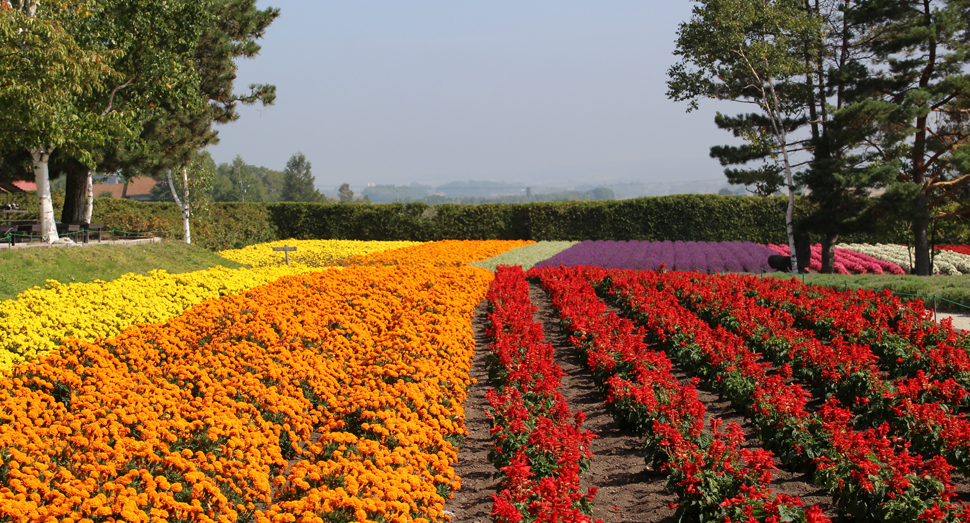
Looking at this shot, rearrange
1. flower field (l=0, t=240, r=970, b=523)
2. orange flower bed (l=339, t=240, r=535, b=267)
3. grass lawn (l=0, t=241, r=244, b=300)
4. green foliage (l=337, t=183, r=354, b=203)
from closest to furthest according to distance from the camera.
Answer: flower field (l=0, t=240, r=970, b=523) → grass lawn (l=0, t=241, r=244, b=300) → orange flower bed (l=339, t=240, r=535, b=267) → green foliage (l=337, t=183, r=354, b=203)

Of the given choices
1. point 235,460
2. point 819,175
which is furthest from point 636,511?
point 819,175

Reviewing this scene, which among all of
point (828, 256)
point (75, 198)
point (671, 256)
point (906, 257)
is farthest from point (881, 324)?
point (75, 198)

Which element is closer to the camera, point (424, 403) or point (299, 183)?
point (424, 403)

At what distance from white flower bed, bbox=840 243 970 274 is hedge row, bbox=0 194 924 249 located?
2.41 ft

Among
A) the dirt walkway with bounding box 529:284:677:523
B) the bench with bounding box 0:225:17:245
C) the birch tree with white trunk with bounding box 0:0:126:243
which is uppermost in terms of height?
the birch tree with white trunk with bounding box 0:0:126:243

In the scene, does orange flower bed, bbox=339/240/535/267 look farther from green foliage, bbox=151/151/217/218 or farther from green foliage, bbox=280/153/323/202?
green foliage, bbox=280/153/323/202

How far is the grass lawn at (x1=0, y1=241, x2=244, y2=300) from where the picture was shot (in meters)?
12.4

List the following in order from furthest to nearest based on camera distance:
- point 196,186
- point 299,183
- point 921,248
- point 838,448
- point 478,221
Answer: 1. point 299,183
2. point 478,221
3. point 196,186
4. point 921,248
5. point 838,448

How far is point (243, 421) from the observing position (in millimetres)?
5852

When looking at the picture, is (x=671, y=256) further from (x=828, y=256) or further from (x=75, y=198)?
(x=75, y=198)

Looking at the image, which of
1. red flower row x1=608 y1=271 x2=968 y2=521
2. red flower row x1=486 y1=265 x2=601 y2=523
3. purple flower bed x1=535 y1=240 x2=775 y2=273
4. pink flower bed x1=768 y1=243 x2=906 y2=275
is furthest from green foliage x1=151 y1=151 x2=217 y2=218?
pink flower bed x1=768 y1=243 x2=906 y2=275

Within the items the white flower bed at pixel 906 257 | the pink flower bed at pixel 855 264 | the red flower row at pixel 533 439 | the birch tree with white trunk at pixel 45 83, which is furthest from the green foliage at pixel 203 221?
the white flower bed at pixel 906 257

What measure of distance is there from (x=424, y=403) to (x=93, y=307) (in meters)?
7.44

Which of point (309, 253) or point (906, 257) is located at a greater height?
point (309, 253)
